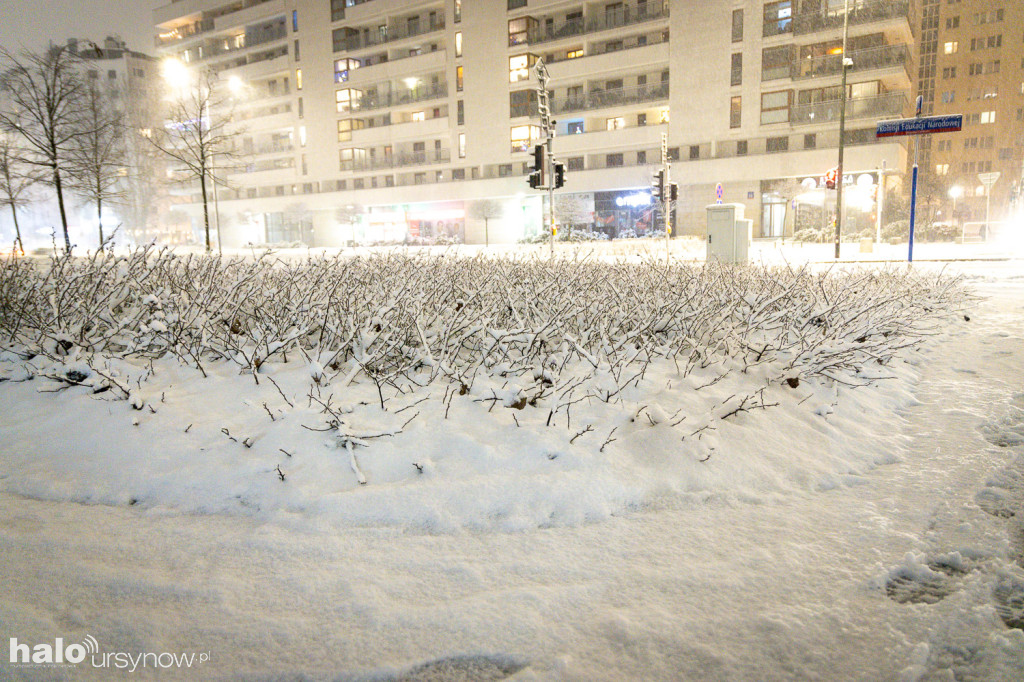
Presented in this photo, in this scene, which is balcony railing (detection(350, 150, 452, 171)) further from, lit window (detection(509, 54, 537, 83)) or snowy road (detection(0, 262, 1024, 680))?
snowy road (detection(0, 262, 1024, 680))

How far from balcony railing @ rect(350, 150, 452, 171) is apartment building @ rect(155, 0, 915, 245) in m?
0.18

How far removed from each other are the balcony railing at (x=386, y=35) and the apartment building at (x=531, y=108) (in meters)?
0.17

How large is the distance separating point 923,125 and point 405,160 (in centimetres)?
4264

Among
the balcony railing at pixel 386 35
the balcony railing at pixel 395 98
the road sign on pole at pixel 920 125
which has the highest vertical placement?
the balcony railing at pixel 386 35

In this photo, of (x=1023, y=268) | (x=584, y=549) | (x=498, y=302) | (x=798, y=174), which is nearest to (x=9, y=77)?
(x=498, y=302)

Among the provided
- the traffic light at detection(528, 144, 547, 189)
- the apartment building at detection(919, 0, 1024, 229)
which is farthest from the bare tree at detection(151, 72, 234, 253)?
the apartment building at detection(919, 0, 1024, 229)

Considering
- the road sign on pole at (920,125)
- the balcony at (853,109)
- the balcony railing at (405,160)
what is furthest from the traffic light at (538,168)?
the balcony railing at (405,160)

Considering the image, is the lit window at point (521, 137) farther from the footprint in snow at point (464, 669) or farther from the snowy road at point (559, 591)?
the footprint in snow at point (464, 669)

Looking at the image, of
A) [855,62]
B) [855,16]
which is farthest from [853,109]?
[855,16]

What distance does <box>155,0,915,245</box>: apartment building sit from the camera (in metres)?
37.2

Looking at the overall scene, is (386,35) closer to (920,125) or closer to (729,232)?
(729,232)

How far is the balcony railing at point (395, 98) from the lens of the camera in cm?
5031

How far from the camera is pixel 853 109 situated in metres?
35.8

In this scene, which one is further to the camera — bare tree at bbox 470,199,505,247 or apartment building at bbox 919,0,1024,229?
apartment building at bbox 919,0,1024,229
